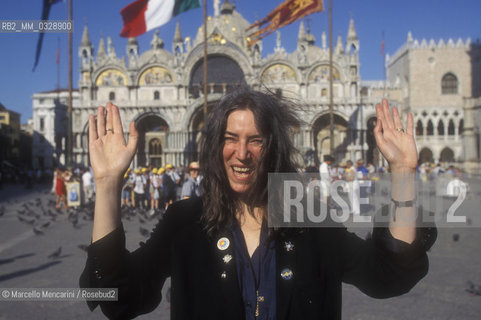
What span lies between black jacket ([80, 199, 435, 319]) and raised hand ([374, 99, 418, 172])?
0.25 metres

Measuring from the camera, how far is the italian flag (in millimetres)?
14352

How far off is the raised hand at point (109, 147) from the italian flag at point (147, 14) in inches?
539

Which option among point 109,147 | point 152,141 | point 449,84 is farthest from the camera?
point 449,84

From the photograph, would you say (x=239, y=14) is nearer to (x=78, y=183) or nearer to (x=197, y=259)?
(x=78, y=183)

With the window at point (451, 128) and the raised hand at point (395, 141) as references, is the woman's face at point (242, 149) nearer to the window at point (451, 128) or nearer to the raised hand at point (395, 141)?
the raised hand at point (395, 141)

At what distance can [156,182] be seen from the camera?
1272cm

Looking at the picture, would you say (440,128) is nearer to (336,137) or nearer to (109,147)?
(336,137)

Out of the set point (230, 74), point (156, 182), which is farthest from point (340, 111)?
point (156, 182)

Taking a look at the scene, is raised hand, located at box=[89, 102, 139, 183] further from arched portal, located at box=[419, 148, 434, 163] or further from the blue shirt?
arched portal, located at box=[419, 148, 434, 163]

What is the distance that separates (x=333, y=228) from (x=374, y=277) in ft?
0.78

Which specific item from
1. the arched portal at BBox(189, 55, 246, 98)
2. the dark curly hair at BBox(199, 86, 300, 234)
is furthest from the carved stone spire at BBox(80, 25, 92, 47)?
the dark curly hair at BBox(199, 86, 300, 234)

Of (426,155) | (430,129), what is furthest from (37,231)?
→ (430,129)

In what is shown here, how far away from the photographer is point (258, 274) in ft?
5.31

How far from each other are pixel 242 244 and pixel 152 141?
113 feet
